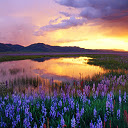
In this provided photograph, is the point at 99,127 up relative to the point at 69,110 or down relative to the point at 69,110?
up

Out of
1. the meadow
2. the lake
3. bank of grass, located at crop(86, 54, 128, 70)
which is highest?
bank of grass, located at crop(86, 54, 128, 70)

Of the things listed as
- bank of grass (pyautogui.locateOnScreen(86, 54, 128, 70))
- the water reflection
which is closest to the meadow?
the water reflection

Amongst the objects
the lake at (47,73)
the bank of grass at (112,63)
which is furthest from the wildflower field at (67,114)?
the bank of grass at (112,63)

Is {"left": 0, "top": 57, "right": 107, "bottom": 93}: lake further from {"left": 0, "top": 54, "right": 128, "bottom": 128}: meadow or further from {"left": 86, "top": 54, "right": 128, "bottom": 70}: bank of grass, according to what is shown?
{"left": 0, "top": 54, "right": 128, "bottom": 128}: meadow

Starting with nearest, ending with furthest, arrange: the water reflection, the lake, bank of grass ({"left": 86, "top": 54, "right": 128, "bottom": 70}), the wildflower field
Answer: the wildflower field < the lake < the water reflection < bank of grass ({"left": 86, "top": 54, "right": 128, "bottom": 70})

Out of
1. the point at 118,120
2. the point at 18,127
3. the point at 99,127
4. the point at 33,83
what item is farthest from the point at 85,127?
the point at 33,83

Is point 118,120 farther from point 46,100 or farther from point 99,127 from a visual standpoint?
point 46,100

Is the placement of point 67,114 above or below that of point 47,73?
above

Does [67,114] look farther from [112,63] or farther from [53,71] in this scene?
[112,63]

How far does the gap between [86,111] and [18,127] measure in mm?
2162

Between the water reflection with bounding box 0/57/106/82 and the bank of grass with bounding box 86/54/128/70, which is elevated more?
the bank of grass with bounding box 86/54/128/70

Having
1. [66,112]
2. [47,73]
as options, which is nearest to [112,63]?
[47,73]

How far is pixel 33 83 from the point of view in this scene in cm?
1202

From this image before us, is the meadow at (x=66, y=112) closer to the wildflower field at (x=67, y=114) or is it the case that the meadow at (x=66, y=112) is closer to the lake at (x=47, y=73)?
the wildflower field at (x=67, y=114)
